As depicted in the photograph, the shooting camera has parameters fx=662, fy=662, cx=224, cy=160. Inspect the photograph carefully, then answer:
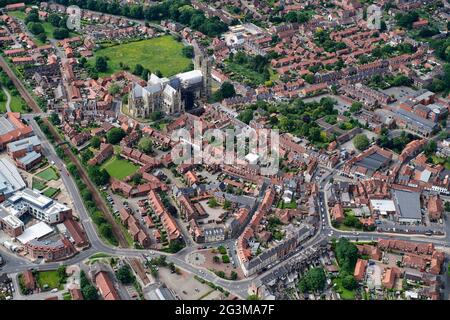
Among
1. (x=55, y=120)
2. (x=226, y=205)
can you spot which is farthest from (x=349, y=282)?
(x=55, y=120)

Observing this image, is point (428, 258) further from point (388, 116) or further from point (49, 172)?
point (49, 172)

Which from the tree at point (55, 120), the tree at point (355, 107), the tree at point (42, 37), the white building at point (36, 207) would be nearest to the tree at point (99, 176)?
the white building at point (36, 207)

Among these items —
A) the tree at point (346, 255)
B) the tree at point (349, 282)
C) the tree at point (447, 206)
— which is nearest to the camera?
the tree at point (349, 282)

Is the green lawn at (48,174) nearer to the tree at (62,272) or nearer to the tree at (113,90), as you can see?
the tree at (62,272)

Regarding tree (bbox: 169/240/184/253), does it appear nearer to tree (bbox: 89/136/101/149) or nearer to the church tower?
tree (bbox: 89/136/101/149)

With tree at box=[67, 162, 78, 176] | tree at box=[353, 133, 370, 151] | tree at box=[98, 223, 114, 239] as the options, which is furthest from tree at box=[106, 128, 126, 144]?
tree at box=[353, 133, 370, 151]
